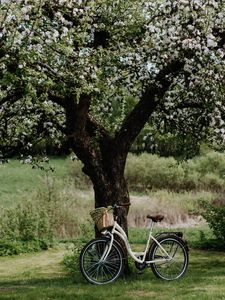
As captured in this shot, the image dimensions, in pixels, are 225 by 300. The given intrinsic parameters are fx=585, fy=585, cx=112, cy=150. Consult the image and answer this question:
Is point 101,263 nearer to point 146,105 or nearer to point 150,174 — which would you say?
point 146,105

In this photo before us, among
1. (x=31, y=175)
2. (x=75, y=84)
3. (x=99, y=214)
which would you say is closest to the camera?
(x=75, y=84)

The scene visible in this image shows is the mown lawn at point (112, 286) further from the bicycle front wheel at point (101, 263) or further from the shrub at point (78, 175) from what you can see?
the shrub at point (78, 175)

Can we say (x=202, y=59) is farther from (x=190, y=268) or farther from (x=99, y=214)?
(x=190, y=268)

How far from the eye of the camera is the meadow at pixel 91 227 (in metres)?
9.35

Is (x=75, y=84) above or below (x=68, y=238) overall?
above

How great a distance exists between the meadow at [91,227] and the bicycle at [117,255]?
0.24m

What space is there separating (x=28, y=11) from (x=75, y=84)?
1.52 meters

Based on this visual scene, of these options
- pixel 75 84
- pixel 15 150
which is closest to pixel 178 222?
pixel 15 150

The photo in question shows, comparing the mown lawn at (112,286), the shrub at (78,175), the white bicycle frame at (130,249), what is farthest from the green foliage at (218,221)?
the shrub at (78,175)

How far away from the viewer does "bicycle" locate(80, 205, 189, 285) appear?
9898 mm

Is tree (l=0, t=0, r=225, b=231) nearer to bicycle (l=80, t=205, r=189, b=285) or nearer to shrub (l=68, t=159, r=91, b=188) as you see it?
bicycle (l=80, t=205, r=189, b=285)

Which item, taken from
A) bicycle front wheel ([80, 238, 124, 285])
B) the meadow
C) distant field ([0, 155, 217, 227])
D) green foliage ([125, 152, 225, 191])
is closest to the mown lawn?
the meadow

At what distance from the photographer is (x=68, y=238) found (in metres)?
20.8

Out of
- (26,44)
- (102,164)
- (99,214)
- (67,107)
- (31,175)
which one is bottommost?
(31,175)
